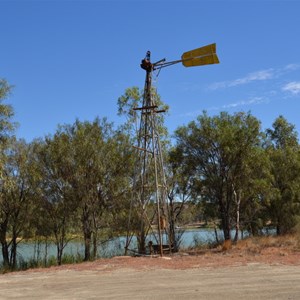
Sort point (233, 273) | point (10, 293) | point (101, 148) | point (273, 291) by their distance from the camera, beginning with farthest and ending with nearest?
point (101, 148) < point (233, 273) < point (10, 293) < point (273, 291)

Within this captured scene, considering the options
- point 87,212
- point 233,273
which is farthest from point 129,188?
point 233,273

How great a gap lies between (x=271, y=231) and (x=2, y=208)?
19.7 m

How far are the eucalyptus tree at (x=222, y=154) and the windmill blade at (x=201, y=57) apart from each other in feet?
14.5

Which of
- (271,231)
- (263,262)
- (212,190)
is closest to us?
(263,262)

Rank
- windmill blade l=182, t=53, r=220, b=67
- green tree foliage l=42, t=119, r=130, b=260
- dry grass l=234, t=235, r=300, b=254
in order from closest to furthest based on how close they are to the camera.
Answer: windmill blade l=182, t=53, r=220, b=67, dry grass l=234, t=235, r=300, b=254, green tree foliage l=42, t=119, r=130, b=260

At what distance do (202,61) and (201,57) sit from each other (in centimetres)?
18

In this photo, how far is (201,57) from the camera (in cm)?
1817

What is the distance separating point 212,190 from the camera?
23.1m

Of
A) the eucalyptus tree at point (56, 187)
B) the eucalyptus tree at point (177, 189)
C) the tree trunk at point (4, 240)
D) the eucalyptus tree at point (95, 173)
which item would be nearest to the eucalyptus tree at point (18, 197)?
the tree trunk at point (4, 240)

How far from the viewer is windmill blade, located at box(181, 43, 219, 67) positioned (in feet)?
58.3

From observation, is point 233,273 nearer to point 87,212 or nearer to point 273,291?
point 273,291

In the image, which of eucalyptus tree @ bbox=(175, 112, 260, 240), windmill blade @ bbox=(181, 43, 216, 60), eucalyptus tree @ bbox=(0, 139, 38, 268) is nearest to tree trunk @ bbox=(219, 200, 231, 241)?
eucalyptus tree @ bbox=(175, 112, 260, 240)

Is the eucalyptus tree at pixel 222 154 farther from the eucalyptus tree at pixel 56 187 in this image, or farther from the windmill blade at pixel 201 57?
the eucalyptus tree at pixel 56 187

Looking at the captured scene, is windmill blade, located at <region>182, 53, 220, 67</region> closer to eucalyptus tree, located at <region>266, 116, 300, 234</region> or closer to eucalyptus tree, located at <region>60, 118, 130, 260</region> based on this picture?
eucalyptus tree, located at <region>60, 118, 130, 260</region>
